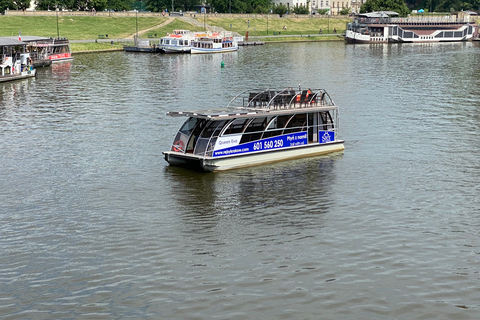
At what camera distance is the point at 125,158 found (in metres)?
47.4

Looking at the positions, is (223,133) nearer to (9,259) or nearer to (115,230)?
(115,230)

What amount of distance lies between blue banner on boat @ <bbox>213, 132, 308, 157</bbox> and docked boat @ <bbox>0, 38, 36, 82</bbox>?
54.1 m

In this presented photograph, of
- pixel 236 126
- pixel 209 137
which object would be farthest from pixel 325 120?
pixel 209 137

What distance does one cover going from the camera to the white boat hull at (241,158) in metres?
42.7

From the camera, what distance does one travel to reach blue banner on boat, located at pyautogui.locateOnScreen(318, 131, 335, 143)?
47781mm

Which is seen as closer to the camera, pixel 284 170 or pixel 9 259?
pixel 9 259

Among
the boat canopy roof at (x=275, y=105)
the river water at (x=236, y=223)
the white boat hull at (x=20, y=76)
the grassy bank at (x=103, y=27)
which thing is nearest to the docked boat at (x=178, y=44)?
the grassy bank at (x=103, y=27)

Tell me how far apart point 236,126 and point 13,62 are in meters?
62.5

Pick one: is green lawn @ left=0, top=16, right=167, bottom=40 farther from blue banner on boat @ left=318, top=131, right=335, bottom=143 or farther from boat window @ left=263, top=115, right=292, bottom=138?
boat window @ left=263, top=115, right=292, bottom=138

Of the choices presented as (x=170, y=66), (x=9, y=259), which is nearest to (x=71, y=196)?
(x=9, y=259)

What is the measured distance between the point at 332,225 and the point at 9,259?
1488 cm

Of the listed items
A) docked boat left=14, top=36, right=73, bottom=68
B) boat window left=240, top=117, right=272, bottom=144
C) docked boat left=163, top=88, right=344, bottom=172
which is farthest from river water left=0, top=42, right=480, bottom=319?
docked boat left=14, top=36, right=73, bottom=68

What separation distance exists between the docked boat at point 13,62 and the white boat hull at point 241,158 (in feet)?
171

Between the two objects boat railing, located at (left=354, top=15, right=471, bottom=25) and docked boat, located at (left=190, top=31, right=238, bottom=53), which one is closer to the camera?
docked boat, located at (left=190, top=31, right=238, bottom=53)
